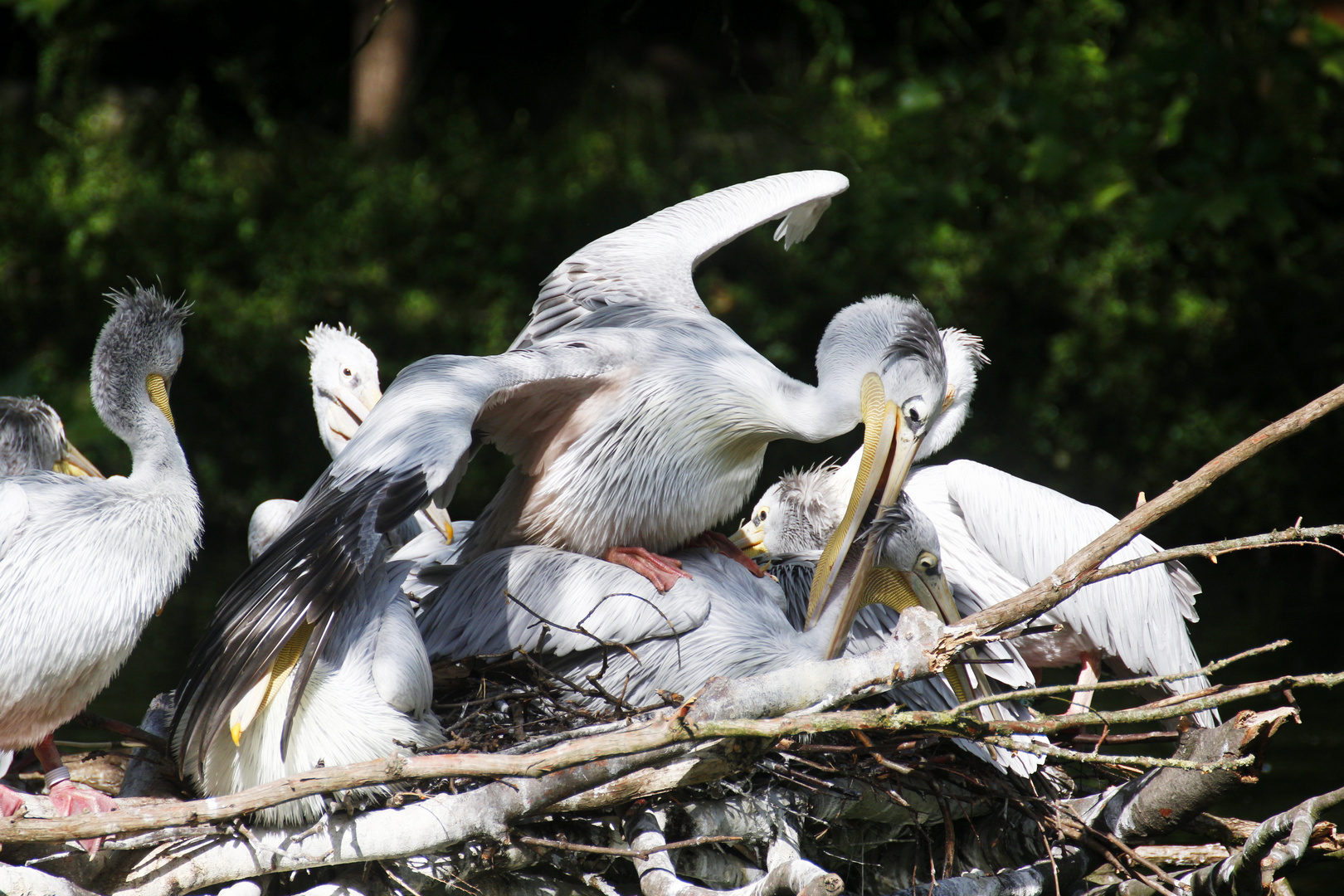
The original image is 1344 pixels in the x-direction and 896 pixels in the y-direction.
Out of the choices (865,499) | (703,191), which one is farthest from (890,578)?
(703,191)

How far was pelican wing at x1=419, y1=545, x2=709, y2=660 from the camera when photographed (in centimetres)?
285

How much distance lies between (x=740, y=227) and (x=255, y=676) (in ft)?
6.54

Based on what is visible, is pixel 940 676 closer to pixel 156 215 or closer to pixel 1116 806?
pixel 1116 806

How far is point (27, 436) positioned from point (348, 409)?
0.90 m

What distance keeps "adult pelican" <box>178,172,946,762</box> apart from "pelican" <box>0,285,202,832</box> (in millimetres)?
188

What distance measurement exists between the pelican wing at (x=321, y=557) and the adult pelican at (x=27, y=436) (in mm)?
934

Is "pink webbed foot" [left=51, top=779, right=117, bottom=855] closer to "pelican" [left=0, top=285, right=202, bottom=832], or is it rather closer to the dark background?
"pelican" [left=0, top=285, right=202, bottom=832]

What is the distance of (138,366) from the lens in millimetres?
2908

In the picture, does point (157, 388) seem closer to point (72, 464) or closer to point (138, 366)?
point (138, 366)

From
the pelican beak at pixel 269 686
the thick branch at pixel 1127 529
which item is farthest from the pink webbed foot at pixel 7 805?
the thick branch at pixel 1127 529

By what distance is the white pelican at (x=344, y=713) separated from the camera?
7.88 feet

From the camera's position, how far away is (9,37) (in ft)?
32.5

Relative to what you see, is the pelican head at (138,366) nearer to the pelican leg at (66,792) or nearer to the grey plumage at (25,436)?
the grey plumage at (25,436)

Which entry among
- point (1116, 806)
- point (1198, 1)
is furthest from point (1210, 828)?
point (1198, 1)
